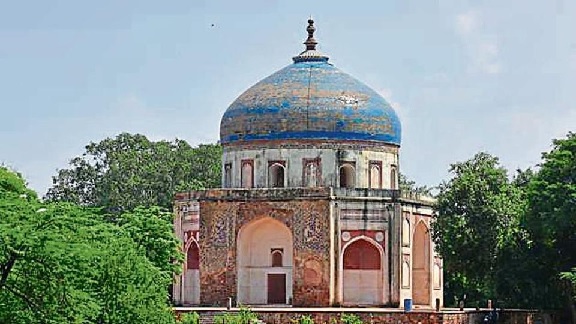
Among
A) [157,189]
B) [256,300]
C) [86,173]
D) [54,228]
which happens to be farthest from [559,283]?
[86,173]

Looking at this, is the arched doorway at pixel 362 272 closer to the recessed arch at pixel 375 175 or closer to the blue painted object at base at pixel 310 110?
the recessed arch at pixel 375 175

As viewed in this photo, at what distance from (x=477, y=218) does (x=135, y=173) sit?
69.8 feet

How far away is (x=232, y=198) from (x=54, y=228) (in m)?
15.7

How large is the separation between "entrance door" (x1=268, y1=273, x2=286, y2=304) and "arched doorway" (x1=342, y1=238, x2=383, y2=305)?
179 cm

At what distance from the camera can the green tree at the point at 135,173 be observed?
55.2m

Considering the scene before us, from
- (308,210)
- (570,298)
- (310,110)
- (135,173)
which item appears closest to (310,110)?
(310,110)

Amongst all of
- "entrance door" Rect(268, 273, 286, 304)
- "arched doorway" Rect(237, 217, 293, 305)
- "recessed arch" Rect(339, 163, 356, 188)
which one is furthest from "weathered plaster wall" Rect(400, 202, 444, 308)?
"entrance door" Rect(268, 273, 286, 304)

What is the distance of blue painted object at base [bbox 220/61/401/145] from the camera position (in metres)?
40.4

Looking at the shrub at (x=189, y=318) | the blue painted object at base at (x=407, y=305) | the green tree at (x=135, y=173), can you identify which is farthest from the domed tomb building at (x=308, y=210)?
the green tree at (x=135, y=173)

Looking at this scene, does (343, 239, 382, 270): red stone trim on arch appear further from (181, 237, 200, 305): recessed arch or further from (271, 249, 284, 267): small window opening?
(181, 237, 200, 305): recessed arch

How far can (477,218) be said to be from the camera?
38125mm

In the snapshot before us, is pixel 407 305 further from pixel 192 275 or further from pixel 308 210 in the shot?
pixel 192 275

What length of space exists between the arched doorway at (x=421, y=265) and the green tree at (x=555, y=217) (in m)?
4.45

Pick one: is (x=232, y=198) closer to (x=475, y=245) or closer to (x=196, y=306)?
(x=196, y=306)
